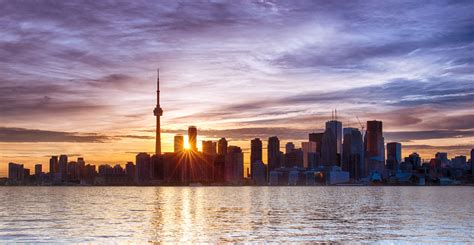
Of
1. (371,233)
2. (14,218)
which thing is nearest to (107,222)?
(14,218)

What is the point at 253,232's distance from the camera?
339 feet

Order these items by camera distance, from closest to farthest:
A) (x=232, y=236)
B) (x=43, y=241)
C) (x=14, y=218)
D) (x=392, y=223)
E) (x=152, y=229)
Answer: (x=43, y=241)
(x=232, y=236)
(x=152, y=229)
(x=392, y=223)
(x=14, y=218)

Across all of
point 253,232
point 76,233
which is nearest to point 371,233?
point 253,232

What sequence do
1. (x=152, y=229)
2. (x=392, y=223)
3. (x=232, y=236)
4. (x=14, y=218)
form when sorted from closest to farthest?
(x=232, y=236), (x=152, y=229), (x=392, y=223), (x=14, y=218)

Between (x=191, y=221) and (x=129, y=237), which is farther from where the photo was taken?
(x=191, y=221)

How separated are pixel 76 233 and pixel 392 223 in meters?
59.2

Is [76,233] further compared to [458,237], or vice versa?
[76,233]

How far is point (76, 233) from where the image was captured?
102m

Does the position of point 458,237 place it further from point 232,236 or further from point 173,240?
point 173,240

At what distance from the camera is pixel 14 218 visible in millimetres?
137500

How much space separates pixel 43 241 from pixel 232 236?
27.0 m

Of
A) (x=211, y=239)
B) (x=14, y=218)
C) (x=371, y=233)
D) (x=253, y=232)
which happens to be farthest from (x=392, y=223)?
(x=14, y=218)

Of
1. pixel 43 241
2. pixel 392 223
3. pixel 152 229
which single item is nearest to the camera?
pixel 43 241

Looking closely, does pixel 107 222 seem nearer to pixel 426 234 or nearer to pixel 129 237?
pixel 129 237
